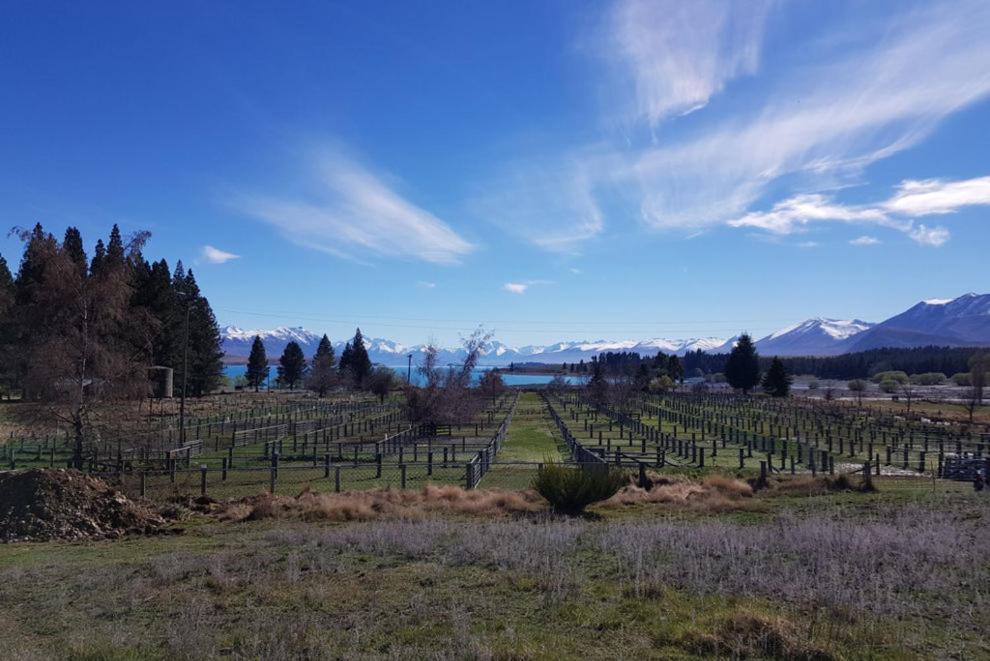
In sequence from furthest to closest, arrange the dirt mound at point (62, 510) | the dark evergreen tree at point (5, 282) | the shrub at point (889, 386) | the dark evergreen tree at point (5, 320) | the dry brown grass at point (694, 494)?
the shrub at point (889, 386) < the dark evergreen tree at point (5, 282) < the dark evergreen tree at point (5, 320) < the dry brown grass at point (694, 494) < the dirt mound at point (62, 510)

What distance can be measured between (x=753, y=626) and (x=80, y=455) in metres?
28.1

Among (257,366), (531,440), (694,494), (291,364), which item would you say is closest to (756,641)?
(694,494)

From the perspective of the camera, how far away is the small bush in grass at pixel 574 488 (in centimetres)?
1755

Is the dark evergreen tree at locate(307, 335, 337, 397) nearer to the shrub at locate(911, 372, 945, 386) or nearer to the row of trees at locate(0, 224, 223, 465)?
the row of trees at locate(0, 224, 223, 465)

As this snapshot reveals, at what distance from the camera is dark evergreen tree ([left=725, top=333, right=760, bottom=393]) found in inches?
4461

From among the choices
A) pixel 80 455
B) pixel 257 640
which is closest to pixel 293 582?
pixel 257 640

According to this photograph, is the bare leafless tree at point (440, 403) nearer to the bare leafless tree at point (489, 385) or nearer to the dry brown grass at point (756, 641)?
the bare leafless tree at point (489, 385)

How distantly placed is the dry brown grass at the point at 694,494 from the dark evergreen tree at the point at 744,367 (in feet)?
318

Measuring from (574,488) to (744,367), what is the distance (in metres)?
104

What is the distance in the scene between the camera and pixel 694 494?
65.1 feet

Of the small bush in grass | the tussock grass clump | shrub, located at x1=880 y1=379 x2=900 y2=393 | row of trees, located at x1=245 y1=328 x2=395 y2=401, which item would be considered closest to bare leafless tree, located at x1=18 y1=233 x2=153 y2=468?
the small bush in grass

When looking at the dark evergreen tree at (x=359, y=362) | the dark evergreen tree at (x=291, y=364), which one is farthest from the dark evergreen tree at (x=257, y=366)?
the dark evergreen tree at (x=359, y=362)

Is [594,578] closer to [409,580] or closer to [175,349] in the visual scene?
[409,580]

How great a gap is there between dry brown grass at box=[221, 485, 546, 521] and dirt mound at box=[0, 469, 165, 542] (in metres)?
2.46
